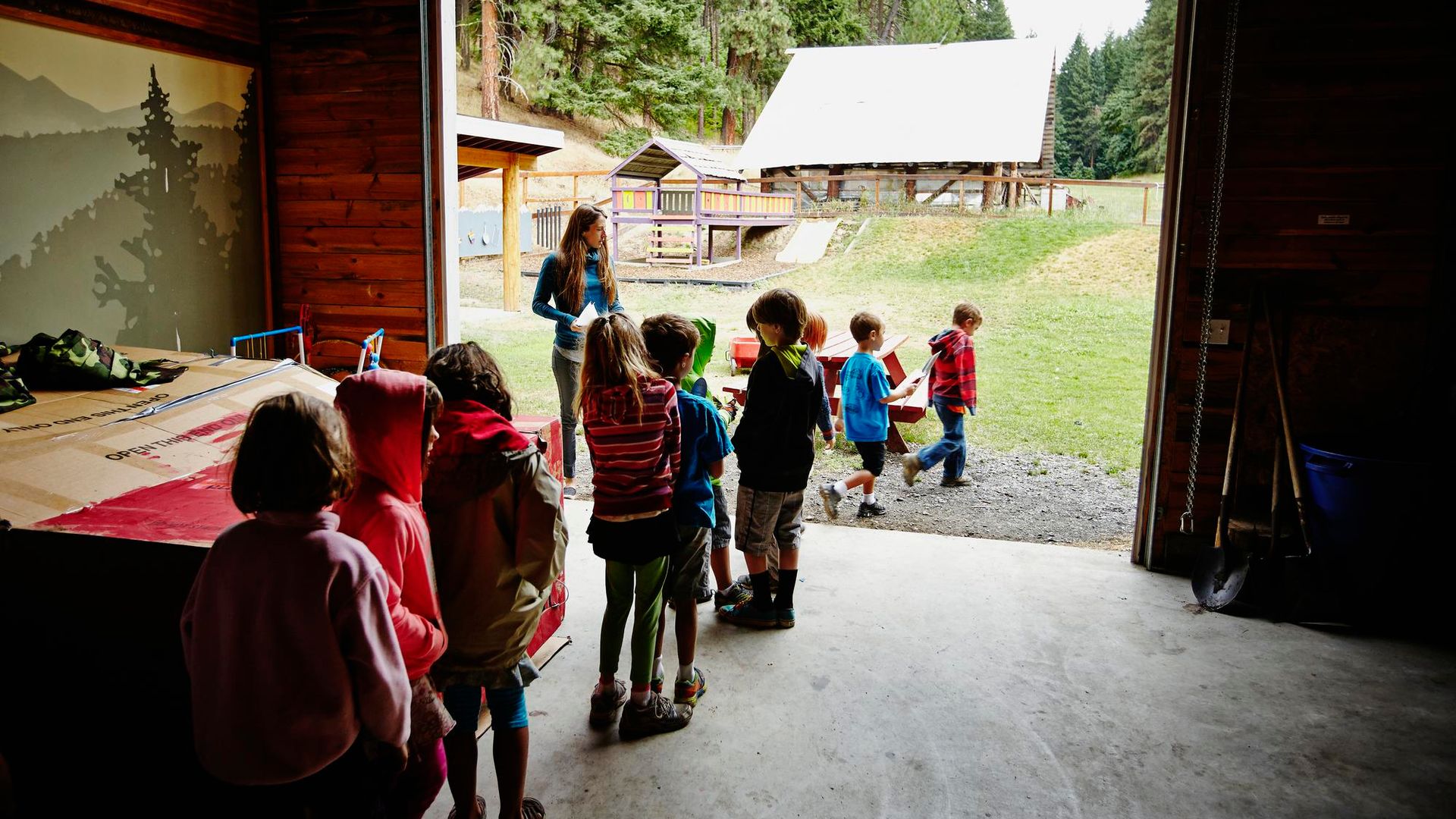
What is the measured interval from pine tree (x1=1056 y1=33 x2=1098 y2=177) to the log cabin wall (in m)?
30.0

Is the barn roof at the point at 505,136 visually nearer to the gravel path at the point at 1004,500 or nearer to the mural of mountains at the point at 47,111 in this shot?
the mural of mountains at the point at 47,111

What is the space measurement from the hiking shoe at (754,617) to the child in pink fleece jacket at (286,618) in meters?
2.18

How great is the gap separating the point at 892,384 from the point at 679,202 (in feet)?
26.8

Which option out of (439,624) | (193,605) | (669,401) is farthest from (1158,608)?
(193,605)

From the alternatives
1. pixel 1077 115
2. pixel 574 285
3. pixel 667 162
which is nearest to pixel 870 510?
pixel 574 285

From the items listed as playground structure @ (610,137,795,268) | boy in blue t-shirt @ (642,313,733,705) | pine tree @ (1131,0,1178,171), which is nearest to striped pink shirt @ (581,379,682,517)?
boy in blue t-shirt @ (642,313,733,705)

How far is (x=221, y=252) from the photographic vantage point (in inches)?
207

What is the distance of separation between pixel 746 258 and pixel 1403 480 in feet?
42.7

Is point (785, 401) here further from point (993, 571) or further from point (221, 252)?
point (221, 252)

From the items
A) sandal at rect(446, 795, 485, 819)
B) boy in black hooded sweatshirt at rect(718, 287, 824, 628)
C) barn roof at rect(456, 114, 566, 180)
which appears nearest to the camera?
sandal at rect(446, 795, 485, 819)

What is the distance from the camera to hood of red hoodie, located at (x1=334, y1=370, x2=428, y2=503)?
189cm

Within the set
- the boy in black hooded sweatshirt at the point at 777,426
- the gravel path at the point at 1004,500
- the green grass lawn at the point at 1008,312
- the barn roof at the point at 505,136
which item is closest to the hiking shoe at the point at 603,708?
the boy in black hooded sweatshirt at the point at 777,426


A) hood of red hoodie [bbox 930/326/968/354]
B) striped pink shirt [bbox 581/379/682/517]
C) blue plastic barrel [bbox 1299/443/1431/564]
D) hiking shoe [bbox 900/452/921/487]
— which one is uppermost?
hood of red hoodie [bbox 930/326/968/354]

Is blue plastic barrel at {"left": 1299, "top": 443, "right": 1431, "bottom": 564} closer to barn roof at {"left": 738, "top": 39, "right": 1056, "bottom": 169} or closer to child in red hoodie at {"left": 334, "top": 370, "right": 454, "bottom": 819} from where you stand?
child in red hoodie at {"left": 334, "top": 370, "right": 454, "bottom": 819}
